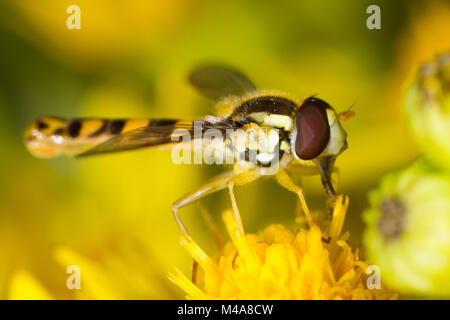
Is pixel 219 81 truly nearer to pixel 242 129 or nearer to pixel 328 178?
pixel 242 129

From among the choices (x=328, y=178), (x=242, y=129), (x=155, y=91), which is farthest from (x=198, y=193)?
(x=155, y=91)

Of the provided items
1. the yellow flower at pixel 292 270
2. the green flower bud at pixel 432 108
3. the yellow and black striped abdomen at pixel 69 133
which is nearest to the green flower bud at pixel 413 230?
the green flower bud at pixel 432 108

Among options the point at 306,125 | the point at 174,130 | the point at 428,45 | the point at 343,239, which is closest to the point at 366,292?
the point at 343,239

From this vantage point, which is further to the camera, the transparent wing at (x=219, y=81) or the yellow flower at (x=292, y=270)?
the transparent wing at (x=219, y=81)

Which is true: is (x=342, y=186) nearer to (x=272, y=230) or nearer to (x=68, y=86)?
(x=272, y=230)

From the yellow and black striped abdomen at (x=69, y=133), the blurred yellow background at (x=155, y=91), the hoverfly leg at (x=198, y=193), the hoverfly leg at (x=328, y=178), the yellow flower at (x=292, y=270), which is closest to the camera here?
the yellow flower at (x=292, y=270)

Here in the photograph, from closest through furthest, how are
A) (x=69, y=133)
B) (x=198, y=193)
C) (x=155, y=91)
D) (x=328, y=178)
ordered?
(x=328, y=178) → (x=198, y=193) → (x=69, y=133) → (x=155, y=91)

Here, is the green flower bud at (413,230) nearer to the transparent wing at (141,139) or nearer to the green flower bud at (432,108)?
the green flower bud at (432,108)
